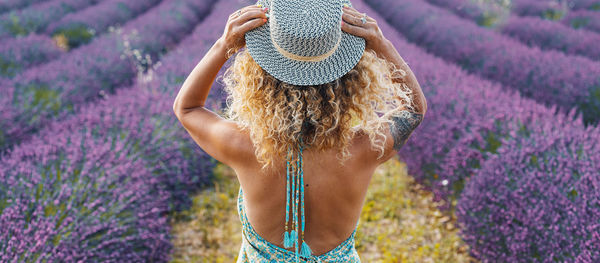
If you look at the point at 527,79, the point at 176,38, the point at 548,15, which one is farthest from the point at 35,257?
the point at 548,15

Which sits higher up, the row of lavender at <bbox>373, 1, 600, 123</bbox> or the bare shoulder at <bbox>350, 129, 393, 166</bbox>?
the bare shoulder at <bbox>350, 129, 393, 166</bbox>

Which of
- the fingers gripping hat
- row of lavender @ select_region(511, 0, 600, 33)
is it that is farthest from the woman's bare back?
row of lavender @ select_region(511, 0, 600, 33)

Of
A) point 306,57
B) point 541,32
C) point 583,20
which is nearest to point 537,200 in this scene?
point 306,57

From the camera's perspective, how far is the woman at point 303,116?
0.97 meters

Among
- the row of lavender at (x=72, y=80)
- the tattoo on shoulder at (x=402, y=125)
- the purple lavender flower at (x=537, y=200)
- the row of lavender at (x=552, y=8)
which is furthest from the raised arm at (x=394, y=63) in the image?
the row of lavender at (x=552, y=8)

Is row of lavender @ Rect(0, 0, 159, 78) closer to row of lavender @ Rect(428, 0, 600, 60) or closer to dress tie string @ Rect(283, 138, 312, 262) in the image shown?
dress tie string @ Rect(283, 138, 312, 262)

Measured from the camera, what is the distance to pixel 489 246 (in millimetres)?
2318

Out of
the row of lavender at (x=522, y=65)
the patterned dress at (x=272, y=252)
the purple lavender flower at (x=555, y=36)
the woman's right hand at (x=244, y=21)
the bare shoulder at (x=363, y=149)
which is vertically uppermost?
the woman's right hand at (x=244, y=21)

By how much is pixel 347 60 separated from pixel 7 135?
3.25 metres

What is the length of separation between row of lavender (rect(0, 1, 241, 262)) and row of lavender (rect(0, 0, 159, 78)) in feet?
7.49

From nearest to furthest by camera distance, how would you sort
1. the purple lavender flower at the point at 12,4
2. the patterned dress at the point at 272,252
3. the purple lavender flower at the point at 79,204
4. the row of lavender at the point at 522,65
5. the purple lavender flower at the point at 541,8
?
1. the patterned dress at the point at 272,252
2. the purple lavender flower at the point at 79,204
3. the row of lavender at the point at 522,65
4. the purple lavender flower at the point at 12,4
5. the purple lavender flower at the point at 541,8

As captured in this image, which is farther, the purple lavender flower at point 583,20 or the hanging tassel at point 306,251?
the purple lavender flower at point 583,20

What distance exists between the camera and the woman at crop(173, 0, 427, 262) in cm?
97

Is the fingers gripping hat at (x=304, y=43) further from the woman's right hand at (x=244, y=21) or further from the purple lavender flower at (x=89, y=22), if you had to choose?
the purple lavender flower at (x=89, y=22)
